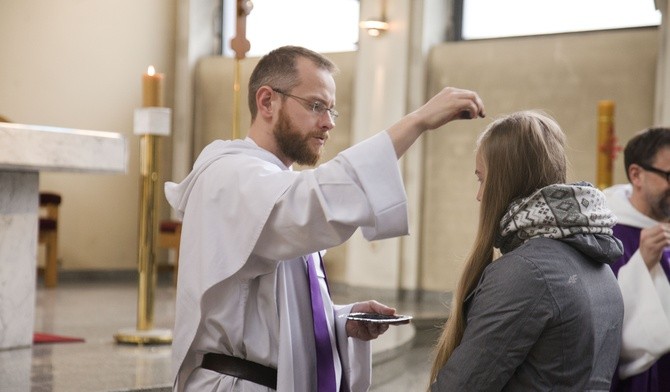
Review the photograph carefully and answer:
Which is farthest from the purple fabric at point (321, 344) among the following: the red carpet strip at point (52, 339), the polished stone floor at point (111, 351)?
the red carpet strip at point (52, 339)

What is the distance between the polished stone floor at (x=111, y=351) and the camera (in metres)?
4.81

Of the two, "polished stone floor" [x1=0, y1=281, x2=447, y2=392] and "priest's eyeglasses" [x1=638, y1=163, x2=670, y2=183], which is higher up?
"priest's eyeglasses" [x1=638, y1=163, x2=670, y2=183]

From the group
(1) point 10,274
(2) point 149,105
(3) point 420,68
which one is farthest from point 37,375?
(3) point 420,68

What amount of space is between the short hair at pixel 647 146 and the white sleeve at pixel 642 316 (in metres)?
0.42

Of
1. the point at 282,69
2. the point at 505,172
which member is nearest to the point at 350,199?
the point at 505,172

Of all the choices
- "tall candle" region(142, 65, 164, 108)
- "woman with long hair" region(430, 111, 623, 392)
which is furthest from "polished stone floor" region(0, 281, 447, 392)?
"woman with long hair" region(430, 111, 623, 392)

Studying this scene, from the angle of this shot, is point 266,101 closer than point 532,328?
No

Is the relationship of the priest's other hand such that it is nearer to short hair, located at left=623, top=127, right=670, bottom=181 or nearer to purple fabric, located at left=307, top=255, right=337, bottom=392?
purple fabric, located at left=307, top=255, right=337, bottom=392

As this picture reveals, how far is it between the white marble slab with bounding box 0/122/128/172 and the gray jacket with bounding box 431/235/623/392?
3348 millimetres

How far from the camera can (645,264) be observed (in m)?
3.52

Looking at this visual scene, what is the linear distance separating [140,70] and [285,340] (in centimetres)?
1092

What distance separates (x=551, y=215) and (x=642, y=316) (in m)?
1.29

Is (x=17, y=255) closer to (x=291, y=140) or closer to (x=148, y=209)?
(x=148, y=209)

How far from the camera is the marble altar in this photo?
5328mm
